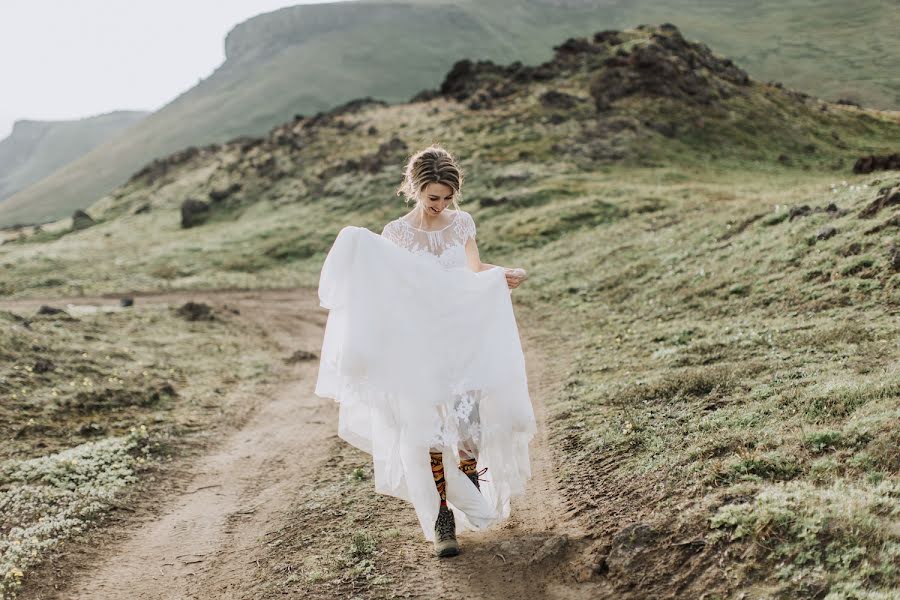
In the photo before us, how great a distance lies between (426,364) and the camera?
19.9ft

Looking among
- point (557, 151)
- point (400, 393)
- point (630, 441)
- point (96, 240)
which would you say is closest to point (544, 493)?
point (630, 441)

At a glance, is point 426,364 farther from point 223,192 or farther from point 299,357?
point 223,192

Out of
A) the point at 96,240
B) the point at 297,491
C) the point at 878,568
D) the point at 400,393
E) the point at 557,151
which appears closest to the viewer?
the point at 878,568

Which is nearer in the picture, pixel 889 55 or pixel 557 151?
pixel 889 55

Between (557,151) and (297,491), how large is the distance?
36.1 m

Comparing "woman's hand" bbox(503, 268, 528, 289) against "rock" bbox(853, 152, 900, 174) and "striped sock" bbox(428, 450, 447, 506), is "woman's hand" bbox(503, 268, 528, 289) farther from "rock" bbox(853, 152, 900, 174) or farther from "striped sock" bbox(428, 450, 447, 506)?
"rock" bbox(853, 152, 900, 174)

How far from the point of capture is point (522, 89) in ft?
178

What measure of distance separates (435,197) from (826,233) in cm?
1076

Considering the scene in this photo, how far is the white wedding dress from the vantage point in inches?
237

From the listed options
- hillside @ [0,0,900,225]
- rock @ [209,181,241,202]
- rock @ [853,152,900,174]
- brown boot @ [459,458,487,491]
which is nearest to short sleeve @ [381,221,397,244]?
brown boot @ [459,458,487,491]

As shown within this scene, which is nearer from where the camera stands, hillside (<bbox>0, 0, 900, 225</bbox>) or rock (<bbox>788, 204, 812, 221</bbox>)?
rock (<bbox>788, 204, 812, 221</bbox>)

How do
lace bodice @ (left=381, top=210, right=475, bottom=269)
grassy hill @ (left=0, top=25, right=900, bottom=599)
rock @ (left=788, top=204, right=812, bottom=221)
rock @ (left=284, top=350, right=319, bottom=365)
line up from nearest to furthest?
grassy hill @ (left=0, top=25, right=900, bottom=599) < lace bodice @ (left=381, top=210, right=475, bottom=269) < rock @ (left=788, top=204, right=812, bottom=221) < rock @ (left=284, top=350, right=319, bottom=365)

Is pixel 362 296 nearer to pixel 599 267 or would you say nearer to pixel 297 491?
pixel 297 491

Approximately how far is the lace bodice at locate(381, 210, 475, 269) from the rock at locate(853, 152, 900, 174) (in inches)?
1021
